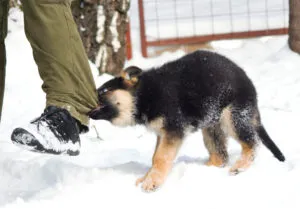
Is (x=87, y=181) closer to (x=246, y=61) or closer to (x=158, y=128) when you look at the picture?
(x=158, y=128)

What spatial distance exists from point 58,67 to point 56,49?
91mm

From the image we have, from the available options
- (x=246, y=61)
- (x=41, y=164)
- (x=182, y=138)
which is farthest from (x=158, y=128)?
(x=246, y=61)

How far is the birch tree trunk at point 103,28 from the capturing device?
6.38m

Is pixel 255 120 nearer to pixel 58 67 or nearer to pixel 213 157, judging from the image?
pixel 213 157

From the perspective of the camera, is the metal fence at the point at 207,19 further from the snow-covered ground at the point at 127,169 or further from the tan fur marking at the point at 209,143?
the tan fur marking at the point at 209,143

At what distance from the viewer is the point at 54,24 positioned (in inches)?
129

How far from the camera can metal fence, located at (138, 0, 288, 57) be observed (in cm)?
866

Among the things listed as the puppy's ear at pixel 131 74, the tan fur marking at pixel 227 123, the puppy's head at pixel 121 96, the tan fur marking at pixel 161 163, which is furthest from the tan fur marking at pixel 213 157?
the puppy's ear at pixel 131 74

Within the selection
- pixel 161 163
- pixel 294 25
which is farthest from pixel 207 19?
pixel 161 163

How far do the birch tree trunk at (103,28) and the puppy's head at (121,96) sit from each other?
2.60m

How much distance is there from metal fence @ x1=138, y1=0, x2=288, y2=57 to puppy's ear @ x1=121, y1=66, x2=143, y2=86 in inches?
187

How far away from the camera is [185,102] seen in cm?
380

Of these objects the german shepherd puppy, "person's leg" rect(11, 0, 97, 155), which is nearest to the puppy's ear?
the german shepherd puppy

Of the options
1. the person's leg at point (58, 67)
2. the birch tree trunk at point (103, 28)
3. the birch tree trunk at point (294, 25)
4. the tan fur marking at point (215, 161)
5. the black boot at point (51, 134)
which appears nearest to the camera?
the black boot at point (51, 134)
